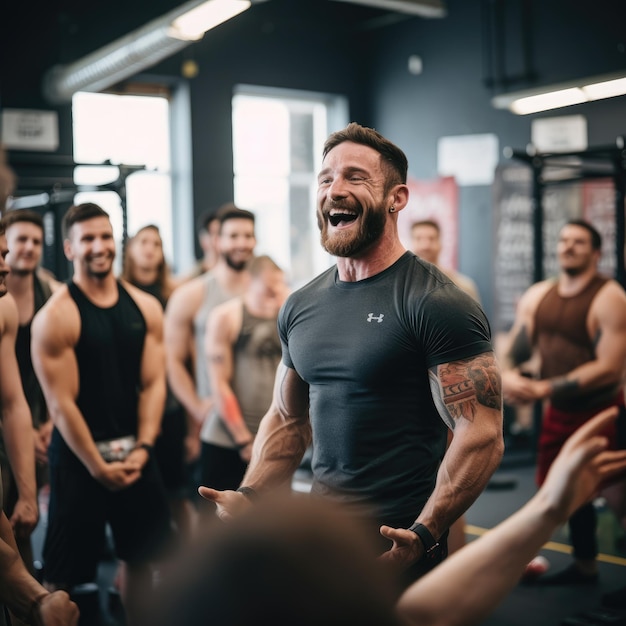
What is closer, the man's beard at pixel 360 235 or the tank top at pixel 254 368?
the man's beard at pixel 360 235

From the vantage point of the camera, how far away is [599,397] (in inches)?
157

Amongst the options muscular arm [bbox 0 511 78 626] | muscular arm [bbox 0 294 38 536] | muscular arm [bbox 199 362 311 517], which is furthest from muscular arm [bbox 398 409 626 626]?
muscular arm [bbox 0 294 38 536]

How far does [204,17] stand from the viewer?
490 cm

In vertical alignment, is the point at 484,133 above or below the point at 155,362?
above

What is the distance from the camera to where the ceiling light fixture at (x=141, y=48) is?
4.79 meters

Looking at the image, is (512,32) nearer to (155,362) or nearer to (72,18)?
(72,18)

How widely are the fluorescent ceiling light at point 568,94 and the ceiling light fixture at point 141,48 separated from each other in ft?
7.43

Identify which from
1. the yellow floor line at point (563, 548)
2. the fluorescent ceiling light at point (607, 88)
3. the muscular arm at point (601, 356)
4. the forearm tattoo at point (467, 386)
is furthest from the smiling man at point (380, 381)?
the fluorescent ceiling light at point (607, 88)

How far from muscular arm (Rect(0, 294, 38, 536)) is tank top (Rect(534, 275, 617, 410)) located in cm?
254

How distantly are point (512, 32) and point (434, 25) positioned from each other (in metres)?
1.00

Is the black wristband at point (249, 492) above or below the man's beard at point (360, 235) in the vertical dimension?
below

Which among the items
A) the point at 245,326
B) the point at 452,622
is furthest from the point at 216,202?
the point at 452,622

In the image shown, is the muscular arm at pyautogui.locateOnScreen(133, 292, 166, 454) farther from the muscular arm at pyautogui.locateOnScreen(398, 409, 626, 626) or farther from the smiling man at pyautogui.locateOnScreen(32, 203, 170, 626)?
the muscular arm at pyautogui.locateOnScreen(398, 409, 626, 626)

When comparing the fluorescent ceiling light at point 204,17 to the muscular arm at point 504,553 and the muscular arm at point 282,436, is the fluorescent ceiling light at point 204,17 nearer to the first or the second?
the muscular arm at point 282,436
